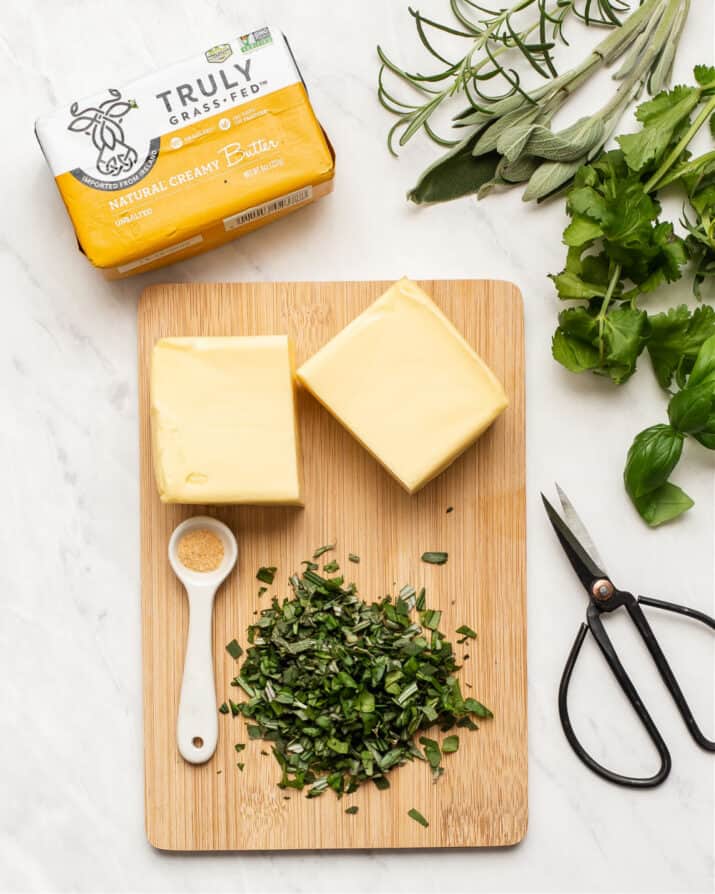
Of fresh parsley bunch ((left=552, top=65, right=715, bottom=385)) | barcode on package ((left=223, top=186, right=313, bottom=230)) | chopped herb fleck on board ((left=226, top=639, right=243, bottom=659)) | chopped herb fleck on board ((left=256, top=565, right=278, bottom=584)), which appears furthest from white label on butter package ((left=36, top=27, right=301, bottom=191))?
chopped herb fleck on board ((left=226, top=639, right=243, bottom=659))

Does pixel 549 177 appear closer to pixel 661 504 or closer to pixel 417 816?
pixel 661 504

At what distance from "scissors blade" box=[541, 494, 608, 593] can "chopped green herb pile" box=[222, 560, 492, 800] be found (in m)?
0.24

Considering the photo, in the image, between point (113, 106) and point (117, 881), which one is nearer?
point (113, 106)

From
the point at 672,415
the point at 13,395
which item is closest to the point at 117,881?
the point at 13,395

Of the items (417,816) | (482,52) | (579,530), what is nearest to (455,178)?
(482,52)

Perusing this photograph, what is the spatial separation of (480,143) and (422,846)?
1.12 m

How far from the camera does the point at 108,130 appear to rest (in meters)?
1.39

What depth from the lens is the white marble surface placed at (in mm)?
1518

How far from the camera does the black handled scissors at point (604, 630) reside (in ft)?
4.85

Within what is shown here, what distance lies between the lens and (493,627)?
1.51 m

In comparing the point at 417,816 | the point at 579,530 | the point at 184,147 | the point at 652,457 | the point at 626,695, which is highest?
the point at 184,147

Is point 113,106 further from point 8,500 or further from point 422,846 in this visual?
point 422,846

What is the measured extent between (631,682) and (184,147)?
3.57 feet

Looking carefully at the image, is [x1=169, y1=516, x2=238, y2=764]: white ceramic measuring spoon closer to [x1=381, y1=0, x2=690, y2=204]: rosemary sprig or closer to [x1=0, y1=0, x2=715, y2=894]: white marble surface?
[x1=0, y1=0, x2=715, y2=894]: white marble surface
